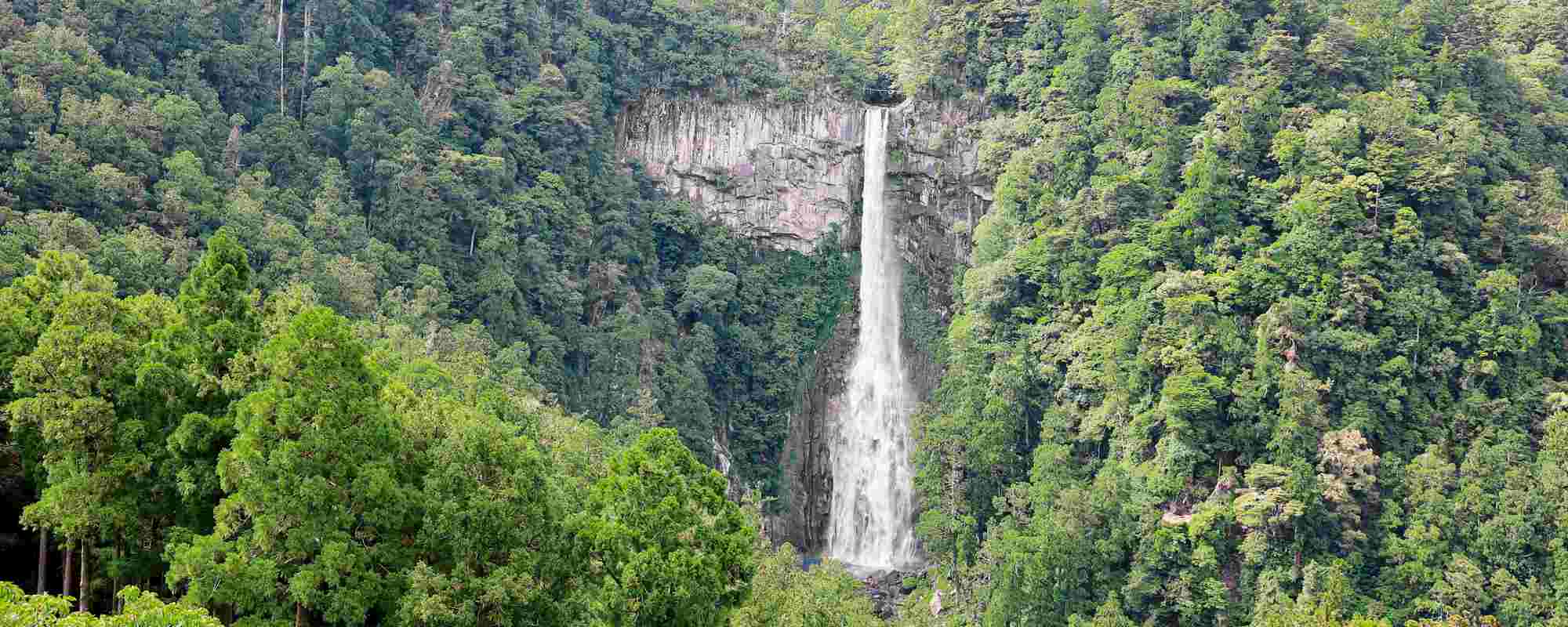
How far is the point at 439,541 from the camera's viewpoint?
22.3m

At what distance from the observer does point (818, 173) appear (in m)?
55.7

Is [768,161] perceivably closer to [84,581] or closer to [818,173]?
[818,173]

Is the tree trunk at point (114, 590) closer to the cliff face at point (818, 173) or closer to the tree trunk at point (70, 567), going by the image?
the tree trunk at point (70, 567)

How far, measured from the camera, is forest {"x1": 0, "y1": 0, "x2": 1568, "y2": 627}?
23000 mm

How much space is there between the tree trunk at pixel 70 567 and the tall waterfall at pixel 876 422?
30799 mm

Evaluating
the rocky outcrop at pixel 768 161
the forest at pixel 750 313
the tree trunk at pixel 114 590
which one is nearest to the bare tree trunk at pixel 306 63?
the forest at pixel 750 313

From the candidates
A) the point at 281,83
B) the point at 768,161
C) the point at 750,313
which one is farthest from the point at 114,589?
the point at 768,161

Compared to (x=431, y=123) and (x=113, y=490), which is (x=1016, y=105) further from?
(x=113, y=490)

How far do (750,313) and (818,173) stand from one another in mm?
5791

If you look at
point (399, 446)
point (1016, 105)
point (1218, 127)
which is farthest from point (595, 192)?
point (399, 446)

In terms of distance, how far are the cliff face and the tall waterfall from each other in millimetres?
445

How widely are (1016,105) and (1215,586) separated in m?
20.6

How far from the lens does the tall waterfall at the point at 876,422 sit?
52344mm

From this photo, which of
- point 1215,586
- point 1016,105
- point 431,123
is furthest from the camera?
point 1016,105
